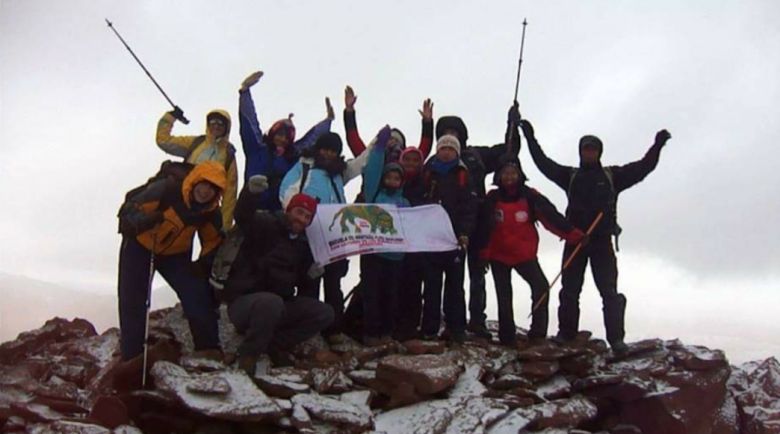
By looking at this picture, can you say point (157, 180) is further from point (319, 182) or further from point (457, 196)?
point (457, 196)

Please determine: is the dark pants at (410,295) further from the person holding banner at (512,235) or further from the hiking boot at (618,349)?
the hiking boot at (618,349)

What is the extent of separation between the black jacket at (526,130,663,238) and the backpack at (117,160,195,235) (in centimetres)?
576

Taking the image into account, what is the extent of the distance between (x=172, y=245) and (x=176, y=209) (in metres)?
0.49

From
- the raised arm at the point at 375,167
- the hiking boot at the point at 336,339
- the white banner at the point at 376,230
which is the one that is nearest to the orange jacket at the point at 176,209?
the white banner at the point at 376,230

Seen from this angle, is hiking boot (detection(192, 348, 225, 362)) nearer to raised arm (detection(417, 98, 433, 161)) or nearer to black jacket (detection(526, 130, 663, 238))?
raised arm (detection(417, 98, 433, 161))

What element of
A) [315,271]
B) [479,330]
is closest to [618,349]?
[479,330]

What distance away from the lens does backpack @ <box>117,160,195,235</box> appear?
7965 mm

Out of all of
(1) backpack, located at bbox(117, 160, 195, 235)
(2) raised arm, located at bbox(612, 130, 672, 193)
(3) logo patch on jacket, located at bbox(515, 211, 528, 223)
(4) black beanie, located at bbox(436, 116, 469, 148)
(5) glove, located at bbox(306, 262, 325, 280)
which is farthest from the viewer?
(4) black beanie, located at bbox(436, 116, 469, 148)

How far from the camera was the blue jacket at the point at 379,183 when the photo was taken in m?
9.90

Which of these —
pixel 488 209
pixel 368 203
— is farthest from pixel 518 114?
pixel 368 203

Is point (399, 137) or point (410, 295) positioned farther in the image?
point (399, 137)

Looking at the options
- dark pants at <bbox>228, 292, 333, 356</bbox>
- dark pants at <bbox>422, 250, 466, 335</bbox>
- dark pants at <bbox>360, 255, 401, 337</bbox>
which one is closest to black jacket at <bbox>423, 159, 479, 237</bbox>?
dark pants at <bbox>422, 250, 466, 335</bbox>

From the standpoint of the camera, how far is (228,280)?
8.59 meters

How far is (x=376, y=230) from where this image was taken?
10.2 metres
